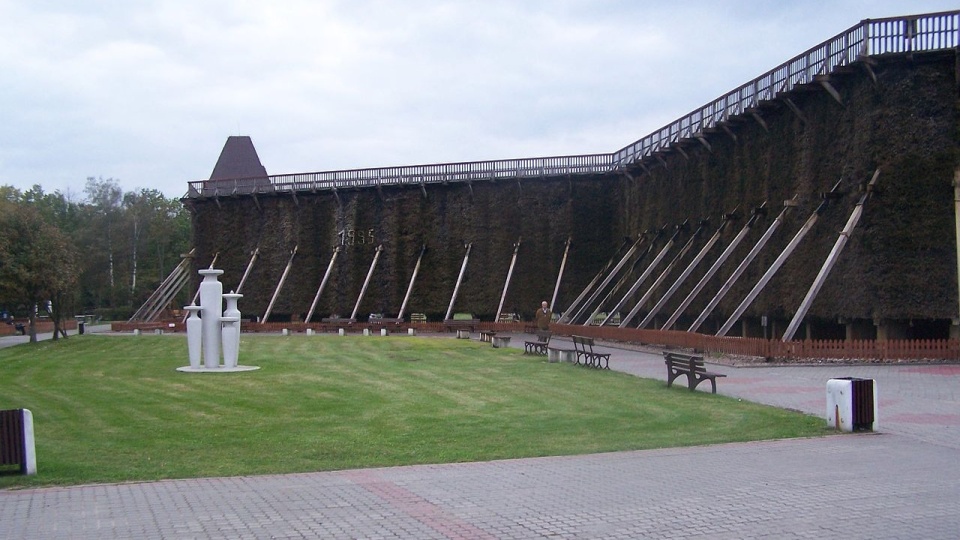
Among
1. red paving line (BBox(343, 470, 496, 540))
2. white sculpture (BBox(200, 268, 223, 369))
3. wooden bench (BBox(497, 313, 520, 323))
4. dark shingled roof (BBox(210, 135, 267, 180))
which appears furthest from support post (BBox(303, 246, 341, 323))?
red paving line (BBox(343, 470, 496, 540))

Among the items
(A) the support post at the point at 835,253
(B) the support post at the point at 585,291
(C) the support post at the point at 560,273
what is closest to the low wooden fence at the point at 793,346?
(A) the support post at the point at 835,253

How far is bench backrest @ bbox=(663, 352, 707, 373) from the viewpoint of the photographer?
16.2 meters

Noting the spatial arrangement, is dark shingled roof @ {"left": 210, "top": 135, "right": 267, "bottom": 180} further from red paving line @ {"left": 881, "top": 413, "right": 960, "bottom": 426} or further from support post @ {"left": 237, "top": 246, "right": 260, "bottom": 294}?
red paving line @ {"left": 881, "top": 413, "right": 960, "bottom": 426}

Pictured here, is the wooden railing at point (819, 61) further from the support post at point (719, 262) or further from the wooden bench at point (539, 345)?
the wooden bench at point (539, 345)

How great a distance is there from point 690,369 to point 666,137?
26425 mm

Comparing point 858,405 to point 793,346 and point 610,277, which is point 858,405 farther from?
point 610,277

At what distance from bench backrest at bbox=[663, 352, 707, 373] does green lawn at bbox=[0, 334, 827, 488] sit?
0.51 metres

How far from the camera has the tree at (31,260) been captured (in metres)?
35.5

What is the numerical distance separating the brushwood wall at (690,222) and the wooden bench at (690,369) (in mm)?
9751

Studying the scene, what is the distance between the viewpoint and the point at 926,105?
966 inches

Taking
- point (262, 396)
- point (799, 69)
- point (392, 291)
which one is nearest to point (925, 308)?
point (799, 69)

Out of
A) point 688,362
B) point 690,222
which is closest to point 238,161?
point 690,222

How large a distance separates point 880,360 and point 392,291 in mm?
32917

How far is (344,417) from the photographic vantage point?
45.7 ft
